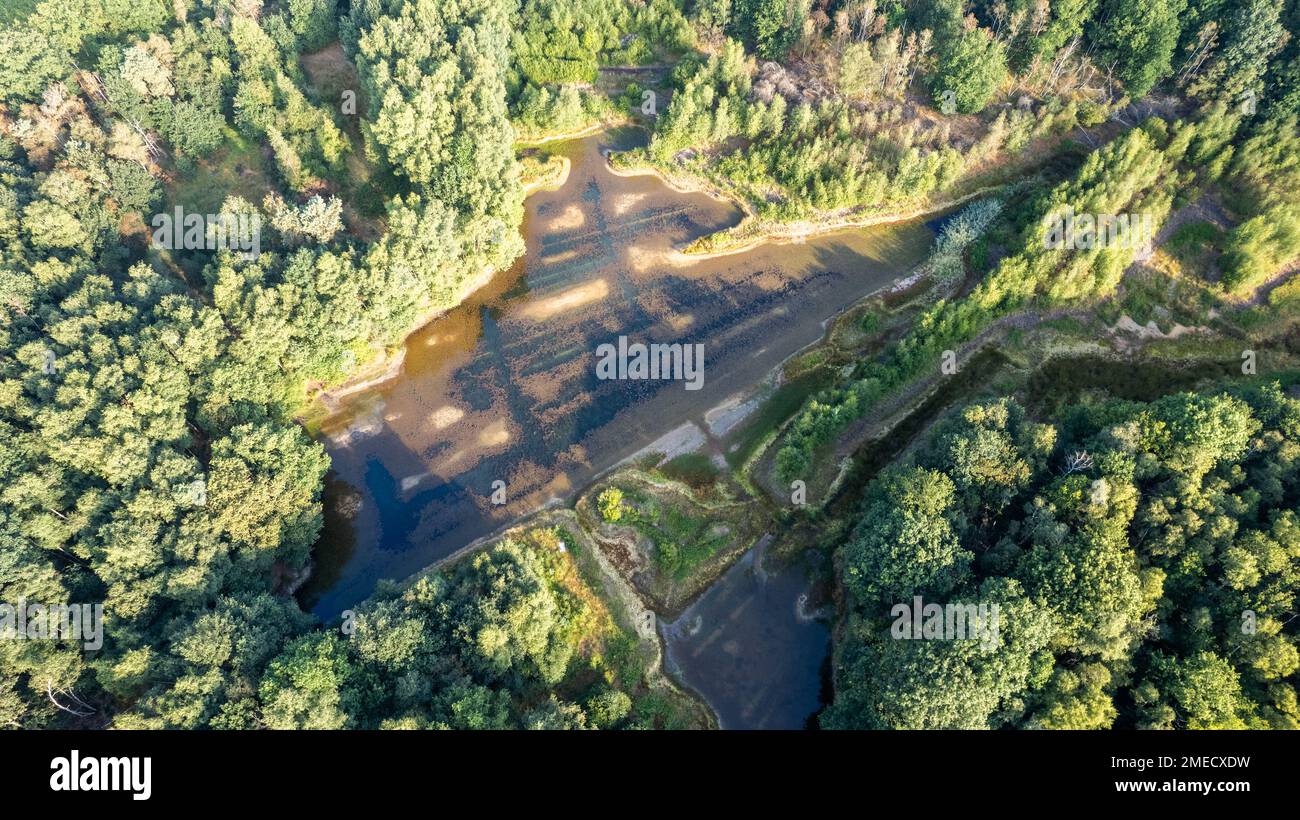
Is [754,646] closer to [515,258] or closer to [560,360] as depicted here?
[560,360]

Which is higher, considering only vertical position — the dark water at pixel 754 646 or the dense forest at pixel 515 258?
the dense forest at pixel 515 258

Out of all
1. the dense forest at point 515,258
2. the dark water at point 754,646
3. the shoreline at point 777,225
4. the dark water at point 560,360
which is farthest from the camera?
the shoreline at point 777,225

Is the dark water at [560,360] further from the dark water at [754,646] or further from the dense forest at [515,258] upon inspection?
the dark water at [754,646]

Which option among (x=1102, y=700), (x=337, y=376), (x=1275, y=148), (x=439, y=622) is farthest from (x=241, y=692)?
(x=1275, y=148)

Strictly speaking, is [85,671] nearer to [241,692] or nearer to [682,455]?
[241,692]

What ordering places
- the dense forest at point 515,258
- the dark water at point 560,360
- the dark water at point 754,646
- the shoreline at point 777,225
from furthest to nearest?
the shoreline at point 777,225, the dark water at point 560,360, the dark water at point 754,646, the dense forest at point 515,258

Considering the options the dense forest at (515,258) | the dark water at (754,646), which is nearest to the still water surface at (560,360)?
the dense forest at (515,258)

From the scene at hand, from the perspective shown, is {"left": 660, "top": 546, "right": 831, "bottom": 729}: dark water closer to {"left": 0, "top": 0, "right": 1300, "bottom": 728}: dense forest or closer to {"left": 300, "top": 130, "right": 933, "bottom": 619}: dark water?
{"left": 0, "top": 0, "right": 1300, "bottom": 728}: dense forest

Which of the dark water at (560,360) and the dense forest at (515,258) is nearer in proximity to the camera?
the dense forest at (515,258)
